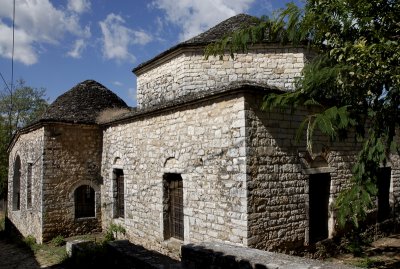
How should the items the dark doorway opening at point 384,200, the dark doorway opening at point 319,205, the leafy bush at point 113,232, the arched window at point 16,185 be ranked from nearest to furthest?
1. the dark doorway opening at point 319,205
2. the dark doorway opening at point 384,200
3. the leafy bush at point 113,232
4. the arched window at point 16,185

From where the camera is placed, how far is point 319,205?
8266 millimetres

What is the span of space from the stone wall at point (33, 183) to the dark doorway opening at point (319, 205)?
8.12 meters

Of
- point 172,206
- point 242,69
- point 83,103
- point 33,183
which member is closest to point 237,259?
point 172,206

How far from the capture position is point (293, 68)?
30.5 feet

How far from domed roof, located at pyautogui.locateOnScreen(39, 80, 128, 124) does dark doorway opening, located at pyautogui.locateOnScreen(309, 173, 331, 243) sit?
7.35 m

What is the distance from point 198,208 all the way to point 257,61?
424cm

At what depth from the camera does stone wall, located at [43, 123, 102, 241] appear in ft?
36.3

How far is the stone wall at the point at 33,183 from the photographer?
11.3 meters

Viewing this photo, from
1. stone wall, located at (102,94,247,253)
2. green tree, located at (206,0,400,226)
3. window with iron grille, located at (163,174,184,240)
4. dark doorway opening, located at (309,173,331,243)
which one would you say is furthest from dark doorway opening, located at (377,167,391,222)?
green tree, located at (206,0,400,226)

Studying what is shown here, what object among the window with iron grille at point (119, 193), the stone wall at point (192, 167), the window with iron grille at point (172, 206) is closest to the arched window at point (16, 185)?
the window with iron grille at point (119, 193)

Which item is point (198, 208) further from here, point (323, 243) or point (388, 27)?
point (388, 27)

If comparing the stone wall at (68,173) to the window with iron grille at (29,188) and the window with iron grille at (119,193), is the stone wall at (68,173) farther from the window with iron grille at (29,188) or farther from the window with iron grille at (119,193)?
the window with iron grille at (29,188)

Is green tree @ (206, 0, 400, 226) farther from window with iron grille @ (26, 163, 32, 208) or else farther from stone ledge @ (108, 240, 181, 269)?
window with iron grille @ (26, 163, 32, 208)

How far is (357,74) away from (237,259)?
268cm
